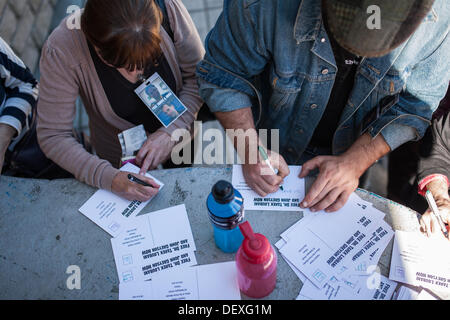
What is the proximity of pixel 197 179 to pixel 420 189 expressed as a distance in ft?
3.56

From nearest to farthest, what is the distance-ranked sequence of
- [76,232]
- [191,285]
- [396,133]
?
[191,285], [76,232], [396,133]

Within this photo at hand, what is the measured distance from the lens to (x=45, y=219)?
138 centimetres

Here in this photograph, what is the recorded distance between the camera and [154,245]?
1.28m

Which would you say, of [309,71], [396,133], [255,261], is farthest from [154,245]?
[396,133]

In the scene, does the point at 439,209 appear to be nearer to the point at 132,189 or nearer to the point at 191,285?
the point at 191,285

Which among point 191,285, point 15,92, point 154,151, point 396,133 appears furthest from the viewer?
point 15,92

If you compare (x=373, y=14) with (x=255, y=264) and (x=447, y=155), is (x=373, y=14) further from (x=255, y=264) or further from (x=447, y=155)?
(x=447, y=155)

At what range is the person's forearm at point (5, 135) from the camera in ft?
5.34

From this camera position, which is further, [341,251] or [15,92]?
[15,92]

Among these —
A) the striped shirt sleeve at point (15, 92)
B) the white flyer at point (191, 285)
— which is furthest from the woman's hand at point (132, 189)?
the striped shirt sleeve at point (15, 92)

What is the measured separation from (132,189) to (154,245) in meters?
0.26

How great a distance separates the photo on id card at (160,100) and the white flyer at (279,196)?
20.5 inches

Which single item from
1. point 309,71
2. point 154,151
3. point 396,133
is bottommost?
point 154,151

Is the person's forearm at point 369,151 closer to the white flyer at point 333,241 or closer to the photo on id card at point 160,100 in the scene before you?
the white flyer at point 333,241
